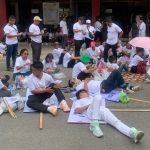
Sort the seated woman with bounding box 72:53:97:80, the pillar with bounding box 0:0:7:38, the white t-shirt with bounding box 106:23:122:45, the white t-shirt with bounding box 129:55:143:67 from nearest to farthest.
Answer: the seated woman with bounding box 72:53:97:80, the white t-shirt with bounding box 129:55:143:67, the white t-shirt with bounding box 106:23:122:45, the pillar with bounding box 0:0:7:38

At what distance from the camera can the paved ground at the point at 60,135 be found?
20.7 ft

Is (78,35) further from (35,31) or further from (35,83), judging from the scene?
(35,83)

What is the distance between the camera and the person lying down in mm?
6379

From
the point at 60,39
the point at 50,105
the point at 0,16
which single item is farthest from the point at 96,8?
the point at 50,105

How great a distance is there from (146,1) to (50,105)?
45.2 ft

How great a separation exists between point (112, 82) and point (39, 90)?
7.48 feet

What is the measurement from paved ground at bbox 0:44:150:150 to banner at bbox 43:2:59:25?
13.4 meters

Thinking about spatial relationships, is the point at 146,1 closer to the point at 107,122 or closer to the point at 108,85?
the point at 108,85

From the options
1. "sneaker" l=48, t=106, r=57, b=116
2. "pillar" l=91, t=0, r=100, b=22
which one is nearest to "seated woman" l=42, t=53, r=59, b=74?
"sneaker" l=48, t=106, r=57, b=116

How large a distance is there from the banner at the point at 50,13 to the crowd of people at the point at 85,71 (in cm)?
292

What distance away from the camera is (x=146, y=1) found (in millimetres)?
20578

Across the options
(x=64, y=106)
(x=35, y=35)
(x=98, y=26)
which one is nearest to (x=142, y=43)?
(x=64, y=106)

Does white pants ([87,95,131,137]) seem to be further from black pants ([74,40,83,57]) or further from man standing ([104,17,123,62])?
black pants ([74,40,83,57])

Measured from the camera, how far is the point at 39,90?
7965 millimetres
